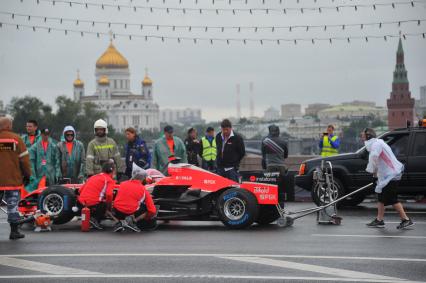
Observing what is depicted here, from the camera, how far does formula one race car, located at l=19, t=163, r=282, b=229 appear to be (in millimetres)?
15805

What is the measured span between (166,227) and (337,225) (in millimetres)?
2773

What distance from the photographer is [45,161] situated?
62.6 feet

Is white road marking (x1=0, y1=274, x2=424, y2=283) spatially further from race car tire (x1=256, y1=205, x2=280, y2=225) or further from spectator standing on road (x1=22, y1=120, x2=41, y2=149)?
spectator standing on road (x1=22, y1=120, x2=41, y2=149)

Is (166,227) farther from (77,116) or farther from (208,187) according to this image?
(77,116)

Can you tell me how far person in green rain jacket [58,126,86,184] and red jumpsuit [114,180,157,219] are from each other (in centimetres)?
324

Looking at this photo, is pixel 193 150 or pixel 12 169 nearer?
pixel 12 169

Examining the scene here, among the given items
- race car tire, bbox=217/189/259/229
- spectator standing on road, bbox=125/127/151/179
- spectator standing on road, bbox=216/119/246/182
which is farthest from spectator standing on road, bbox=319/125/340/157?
race car tire, bbox=217/189/259/229

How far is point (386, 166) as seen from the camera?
16.1m

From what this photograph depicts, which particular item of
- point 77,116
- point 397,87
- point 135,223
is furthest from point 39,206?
point 77,116

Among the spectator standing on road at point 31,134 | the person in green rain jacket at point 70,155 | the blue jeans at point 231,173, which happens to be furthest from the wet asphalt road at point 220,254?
the spectator standing on road at point 31,134

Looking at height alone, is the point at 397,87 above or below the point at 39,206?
above

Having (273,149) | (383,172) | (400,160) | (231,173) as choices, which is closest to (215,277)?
(383,172)

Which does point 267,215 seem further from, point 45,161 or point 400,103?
point 400,103

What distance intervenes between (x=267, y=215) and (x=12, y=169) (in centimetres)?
416
